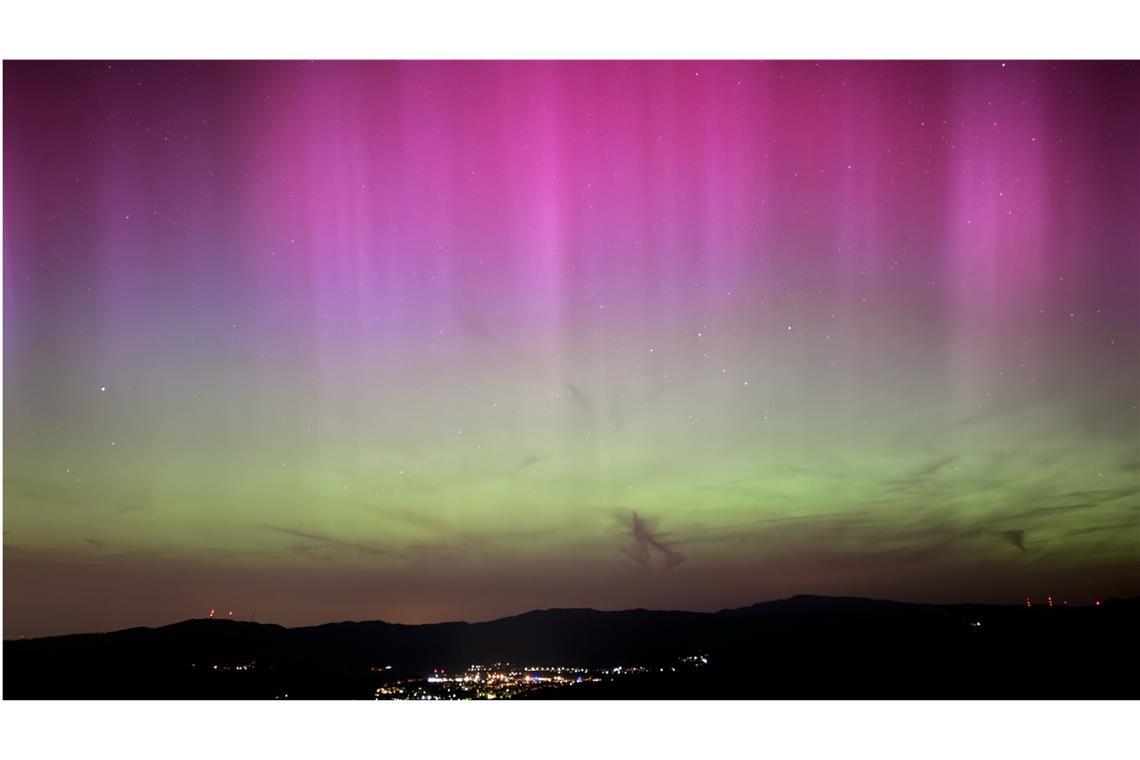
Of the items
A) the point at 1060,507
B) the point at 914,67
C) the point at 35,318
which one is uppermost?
the point at 914,67

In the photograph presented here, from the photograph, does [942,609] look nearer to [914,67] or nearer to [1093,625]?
[1093,625]

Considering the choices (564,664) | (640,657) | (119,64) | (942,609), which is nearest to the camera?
(119,64)

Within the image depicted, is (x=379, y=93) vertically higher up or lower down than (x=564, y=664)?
higher up

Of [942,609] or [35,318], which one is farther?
[942,609]
